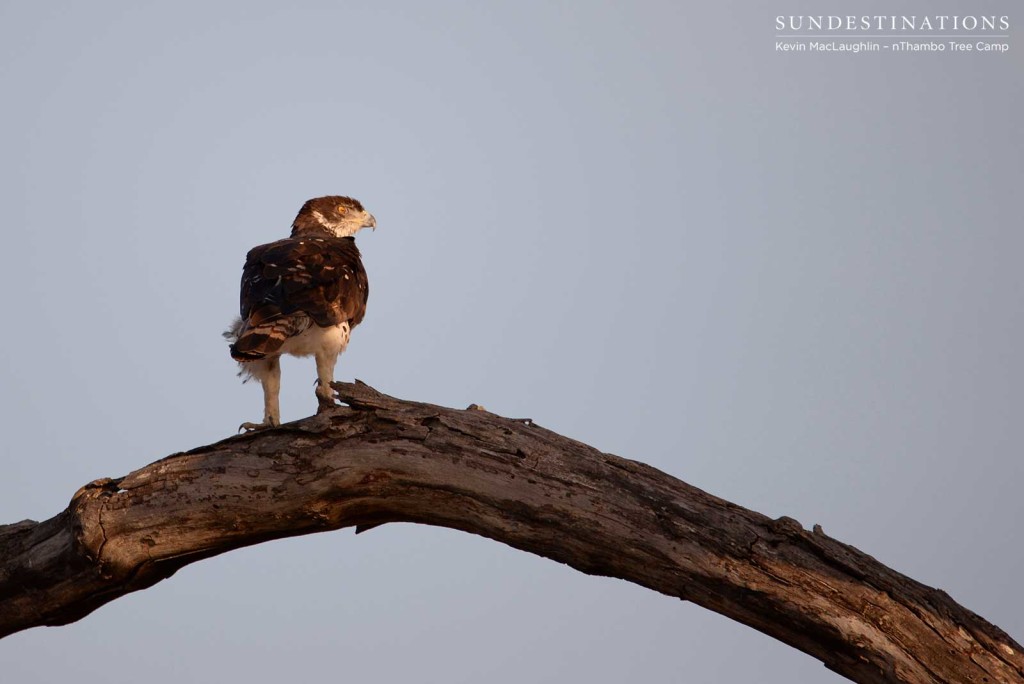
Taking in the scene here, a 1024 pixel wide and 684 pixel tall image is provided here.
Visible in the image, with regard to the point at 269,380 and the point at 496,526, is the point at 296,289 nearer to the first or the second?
the point at 269,380

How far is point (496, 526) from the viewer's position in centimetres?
526

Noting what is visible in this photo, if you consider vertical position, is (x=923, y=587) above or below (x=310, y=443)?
below

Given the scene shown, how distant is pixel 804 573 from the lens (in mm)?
4812

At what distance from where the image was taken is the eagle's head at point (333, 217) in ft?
36.6

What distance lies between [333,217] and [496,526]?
21.7ft

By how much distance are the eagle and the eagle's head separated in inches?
54.3

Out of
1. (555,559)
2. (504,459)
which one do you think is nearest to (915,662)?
(555,559)

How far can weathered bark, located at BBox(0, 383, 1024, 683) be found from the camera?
4.75 m

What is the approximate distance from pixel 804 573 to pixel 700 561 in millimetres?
463

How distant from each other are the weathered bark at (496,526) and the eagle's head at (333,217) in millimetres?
5655

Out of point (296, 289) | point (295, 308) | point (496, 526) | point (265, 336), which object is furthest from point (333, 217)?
point (496, 526)

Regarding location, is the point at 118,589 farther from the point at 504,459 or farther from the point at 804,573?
the point at 804,573

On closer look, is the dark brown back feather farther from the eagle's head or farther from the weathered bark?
the weathered bark

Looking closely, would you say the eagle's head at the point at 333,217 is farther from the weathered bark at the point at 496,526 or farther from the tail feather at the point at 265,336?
the weathered bark at the point at 496,526
